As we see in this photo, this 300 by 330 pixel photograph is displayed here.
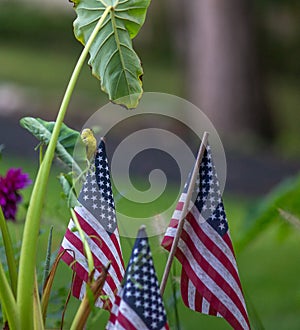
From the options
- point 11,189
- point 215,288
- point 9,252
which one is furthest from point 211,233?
point 11,189

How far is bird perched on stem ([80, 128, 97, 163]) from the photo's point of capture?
2.35 metres

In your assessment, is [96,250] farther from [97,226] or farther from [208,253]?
[208,253]

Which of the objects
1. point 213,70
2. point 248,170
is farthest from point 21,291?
point 213,70

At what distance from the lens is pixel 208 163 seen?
7.06ft

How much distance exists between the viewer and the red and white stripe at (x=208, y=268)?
2.18 meters

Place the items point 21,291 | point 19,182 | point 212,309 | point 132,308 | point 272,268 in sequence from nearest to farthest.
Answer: point 132,308, point 21,291, point 212,309, point 19,182, point 272,268

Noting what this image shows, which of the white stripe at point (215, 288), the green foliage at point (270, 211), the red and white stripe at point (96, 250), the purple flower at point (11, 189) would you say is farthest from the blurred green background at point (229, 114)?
the white stripe at point (215, 288)

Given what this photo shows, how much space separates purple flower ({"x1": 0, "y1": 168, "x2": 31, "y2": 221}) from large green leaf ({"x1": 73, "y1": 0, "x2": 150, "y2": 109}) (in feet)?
1.93

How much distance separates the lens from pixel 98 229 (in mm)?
2201

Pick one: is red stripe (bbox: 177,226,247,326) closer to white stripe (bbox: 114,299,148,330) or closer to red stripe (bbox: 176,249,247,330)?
red stripe (bbox: 176,249,247,330)

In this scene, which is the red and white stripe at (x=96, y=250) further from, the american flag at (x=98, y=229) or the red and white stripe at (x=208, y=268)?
the red and white stripe at (x=208, y=268)

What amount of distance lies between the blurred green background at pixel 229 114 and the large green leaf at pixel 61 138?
403mm

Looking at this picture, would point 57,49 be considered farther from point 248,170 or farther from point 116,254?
point 116,254

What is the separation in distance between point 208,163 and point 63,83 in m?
19.4
